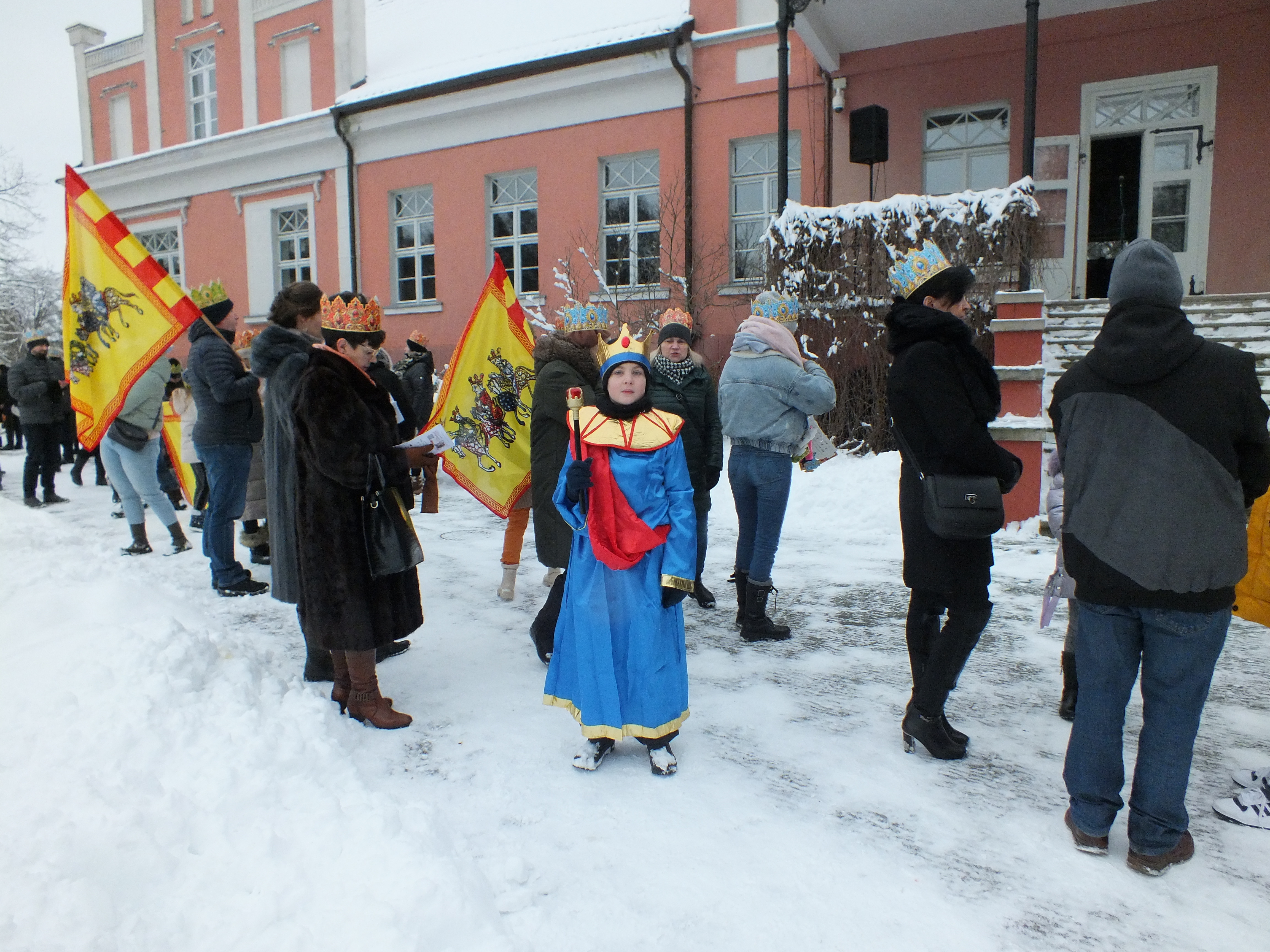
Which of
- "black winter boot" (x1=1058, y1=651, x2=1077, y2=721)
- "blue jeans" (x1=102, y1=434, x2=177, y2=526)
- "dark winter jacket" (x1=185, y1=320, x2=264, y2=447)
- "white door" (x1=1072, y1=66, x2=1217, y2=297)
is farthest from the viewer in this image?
"white door" (x1=1072, y1=66, x2=1217, y2=297)

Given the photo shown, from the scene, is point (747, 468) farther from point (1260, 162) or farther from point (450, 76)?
point (450, 76)

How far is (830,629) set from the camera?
4871mm

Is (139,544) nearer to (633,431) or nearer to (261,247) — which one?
(633,431)

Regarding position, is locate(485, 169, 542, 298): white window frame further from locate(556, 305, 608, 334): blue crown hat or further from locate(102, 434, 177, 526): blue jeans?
locate(556, 305, 608, 334): blue crown hat

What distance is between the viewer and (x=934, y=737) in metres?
3.25

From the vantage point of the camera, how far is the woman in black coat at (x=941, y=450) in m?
2.99

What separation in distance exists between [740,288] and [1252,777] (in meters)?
10.4

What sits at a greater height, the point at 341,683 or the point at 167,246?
the point at 167,246

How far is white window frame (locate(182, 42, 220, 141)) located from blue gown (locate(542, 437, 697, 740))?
62.6ft

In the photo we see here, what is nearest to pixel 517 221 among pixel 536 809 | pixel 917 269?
pixel 917 269

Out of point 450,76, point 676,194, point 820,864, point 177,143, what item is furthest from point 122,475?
point 177,143

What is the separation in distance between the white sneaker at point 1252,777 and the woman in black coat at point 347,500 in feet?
10.2

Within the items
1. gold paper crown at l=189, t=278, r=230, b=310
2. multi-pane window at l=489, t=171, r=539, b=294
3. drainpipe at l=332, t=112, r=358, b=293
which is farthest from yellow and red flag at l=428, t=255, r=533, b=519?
drainpipe at l=332, t=112, r=358, b=293

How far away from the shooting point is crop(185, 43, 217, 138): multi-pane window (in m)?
18.6
